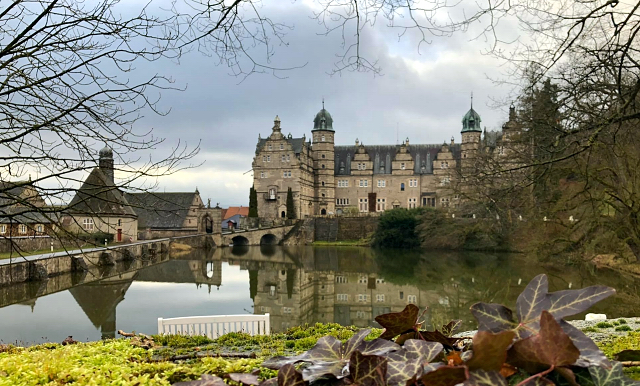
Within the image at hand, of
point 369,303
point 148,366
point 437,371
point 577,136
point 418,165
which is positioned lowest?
point 369,303

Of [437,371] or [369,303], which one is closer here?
[437,371]

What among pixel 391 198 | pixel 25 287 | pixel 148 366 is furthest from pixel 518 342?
pixel 391 198

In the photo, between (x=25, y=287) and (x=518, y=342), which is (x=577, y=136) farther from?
(x=25, y=287)

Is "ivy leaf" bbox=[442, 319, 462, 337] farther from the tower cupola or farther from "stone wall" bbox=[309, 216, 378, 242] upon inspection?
the tower cupola

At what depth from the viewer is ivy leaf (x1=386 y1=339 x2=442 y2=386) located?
1182 millimetres

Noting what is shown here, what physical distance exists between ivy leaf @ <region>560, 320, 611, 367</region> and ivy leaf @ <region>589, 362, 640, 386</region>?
0.02 m

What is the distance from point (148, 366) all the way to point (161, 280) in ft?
71.4

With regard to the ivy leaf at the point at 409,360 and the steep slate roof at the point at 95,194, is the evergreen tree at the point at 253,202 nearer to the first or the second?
the steep slate roof at the point at 95,194

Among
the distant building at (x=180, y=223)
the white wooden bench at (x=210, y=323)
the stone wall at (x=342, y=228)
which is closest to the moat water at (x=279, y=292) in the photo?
the white wooden bench at (x=210, y=323)

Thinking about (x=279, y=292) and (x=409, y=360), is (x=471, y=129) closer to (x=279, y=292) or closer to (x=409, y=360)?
(x=279, y=292)

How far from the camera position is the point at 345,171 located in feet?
180

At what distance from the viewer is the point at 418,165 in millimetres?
53406

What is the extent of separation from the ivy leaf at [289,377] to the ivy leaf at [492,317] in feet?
1.47

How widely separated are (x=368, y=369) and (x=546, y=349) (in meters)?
0.39
